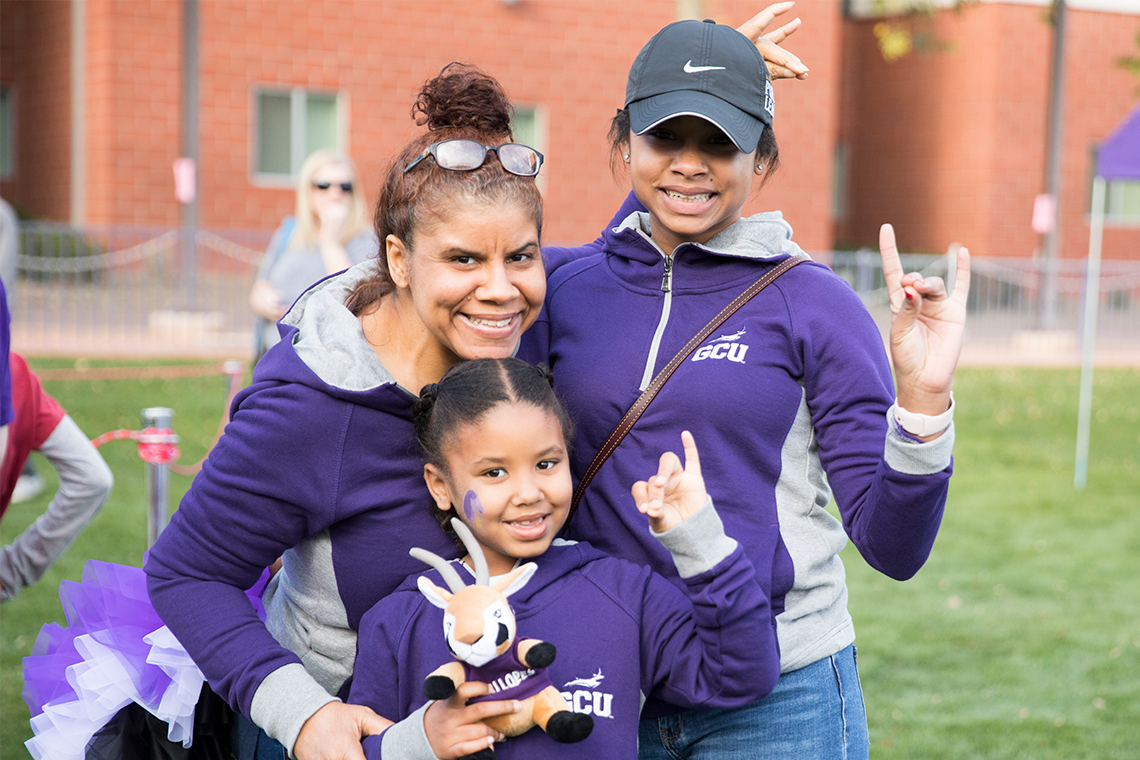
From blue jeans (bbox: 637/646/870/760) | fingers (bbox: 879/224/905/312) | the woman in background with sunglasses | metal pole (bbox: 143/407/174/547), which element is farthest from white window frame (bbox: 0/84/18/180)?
fingers (bbox: 879/224/905/312)

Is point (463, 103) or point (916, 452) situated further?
point (463, 103)

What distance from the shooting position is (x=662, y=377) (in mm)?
2148

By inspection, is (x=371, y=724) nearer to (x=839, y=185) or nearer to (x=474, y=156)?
(x=474, y=156)

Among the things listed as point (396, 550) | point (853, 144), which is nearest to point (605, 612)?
point (396, 550)

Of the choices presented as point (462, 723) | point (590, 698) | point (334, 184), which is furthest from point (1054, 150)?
point (462, 723)

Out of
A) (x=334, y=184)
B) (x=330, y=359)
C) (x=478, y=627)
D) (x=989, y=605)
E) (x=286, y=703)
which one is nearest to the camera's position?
(x=478, y=627)

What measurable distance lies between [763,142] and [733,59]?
0.18 m

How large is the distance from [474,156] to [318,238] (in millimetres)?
5103

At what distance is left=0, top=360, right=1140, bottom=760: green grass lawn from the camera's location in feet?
15.4

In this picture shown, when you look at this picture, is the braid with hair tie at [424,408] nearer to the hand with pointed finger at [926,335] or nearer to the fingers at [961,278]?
the hand with pointed finger at [926,335]

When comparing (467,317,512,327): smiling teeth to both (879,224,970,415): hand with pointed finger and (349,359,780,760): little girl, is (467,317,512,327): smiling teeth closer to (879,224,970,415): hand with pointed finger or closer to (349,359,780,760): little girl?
(349,359,780,760): little girl

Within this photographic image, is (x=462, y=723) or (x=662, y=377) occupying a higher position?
(x=662, y=377)

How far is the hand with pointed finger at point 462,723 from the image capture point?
181cm

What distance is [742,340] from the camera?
2.14 metres
